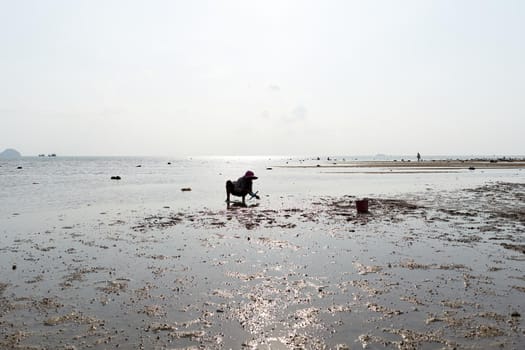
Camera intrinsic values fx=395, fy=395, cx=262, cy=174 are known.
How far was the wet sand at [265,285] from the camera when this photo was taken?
7.61 meters

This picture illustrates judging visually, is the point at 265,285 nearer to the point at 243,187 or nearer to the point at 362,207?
the point at 362,207

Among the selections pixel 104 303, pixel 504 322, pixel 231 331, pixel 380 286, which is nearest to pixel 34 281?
pixel 104 303

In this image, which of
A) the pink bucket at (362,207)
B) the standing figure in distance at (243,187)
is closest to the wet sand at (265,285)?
the pink bucket at (362,207)

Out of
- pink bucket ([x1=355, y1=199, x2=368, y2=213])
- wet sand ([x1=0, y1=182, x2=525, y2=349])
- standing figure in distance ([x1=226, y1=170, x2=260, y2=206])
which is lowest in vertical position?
wet sand ([x1=0, y1=182, x2=525, y2=349])

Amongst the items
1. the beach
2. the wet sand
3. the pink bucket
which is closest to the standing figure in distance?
the beach

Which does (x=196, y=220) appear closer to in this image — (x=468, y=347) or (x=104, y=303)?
(x=104, y=303)

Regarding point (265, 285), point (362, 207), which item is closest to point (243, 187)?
point (362, 207)

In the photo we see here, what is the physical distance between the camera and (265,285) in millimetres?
10672

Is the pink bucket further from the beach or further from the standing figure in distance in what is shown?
the standing figure in distance

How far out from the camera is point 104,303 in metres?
9.40

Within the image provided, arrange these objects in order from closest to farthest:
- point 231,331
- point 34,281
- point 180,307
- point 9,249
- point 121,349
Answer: point 121,349, point 231,331, point 180,307, point 34,281, point 9,249

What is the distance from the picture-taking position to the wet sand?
7.61 meters

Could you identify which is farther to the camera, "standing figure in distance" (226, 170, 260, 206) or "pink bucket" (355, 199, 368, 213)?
"standing figure in distance" (226, 170, 260, 206)

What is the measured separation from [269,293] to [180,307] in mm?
2251
